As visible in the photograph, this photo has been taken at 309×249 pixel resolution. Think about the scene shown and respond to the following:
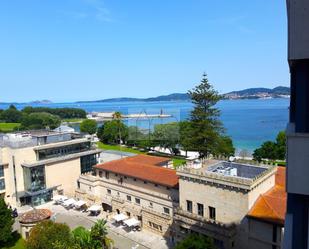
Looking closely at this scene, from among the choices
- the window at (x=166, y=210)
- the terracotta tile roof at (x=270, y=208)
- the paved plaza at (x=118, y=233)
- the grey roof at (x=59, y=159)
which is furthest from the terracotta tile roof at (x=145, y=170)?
the terracotta tile roof at (x=270, y=208)

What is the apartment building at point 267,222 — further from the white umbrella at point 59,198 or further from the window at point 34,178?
the window at point 34,178

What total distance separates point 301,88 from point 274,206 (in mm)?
21563

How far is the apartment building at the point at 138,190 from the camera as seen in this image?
33.1 m

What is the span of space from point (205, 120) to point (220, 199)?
72.9 ft

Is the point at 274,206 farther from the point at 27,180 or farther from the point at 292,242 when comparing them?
the point at 27,180

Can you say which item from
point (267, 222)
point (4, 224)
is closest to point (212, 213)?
point (267, 222)

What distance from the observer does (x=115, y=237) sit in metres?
33.6

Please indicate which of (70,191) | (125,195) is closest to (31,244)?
(125,195)

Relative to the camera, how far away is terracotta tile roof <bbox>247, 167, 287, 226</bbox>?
23.2 meters

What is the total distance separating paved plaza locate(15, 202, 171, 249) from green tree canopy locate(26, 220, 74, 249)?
6.03m

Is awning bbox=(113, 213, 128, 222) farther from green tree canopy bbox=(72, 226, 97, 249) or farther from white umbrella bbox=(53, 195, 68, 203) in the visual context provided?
white umbrella bbox=(53, 195, 68, 203)

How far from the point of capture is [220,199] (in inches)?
1036

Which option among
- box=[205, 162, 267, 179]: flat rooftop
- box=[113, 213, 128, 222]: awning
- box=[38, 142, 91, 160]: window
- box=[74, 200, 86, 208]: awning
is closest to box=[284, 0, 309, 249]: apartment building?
box=[205, 162, 267, 179]: flat rooftop

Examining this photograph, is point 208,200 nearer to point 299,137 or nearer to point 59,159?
point 299,137
